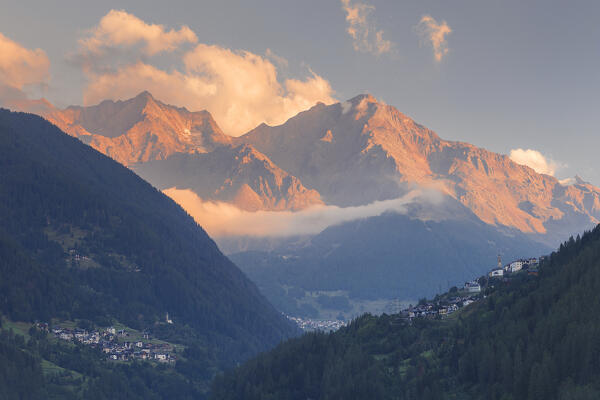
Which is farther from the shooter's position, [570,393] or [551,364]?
[551,364]

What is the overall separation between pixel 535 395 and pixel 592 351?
18.9 meters

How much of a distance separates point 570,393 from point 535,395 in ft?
41.5

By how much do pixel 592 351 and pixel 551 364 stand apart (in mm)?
10683

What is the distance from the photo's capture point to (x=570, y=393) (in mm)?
184125

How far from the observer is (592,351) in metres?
199

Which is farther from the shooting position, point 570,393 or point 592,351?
point 592,351

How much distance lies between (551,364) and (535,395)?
970 cm

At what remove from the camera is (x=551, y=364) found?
656 feet

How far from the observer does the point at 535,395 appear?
19538 cm

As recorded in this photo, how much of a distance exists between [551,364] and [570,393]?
16138 millimetres
